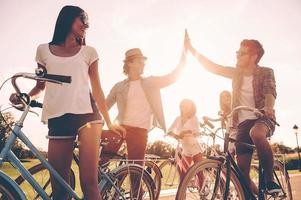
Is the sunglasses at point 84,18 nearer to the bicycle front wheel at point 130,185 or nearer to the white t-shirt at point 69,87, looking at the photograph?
the white t-shirt at point 69,87

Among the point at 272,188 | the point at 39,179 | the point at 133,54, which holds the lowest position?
the point at 272,188

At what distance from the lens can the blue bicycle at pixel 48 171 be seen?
2.48 m

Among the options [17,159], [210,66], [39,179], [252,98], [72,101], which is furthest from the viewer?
[210,66]

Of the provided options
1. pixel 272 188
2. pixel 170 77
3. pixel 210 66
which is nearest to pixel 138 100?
pixel 170 77

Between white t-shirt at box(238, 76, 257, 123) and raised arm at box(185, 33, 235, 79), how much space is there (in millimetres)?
281

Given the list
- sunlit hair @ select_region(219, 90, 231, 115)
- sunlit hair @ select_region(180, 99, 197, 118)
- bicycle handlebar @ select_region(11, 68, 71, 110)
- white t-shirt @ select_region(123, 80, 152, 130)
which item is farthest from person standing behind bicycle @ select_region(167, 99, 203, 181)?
bicycle handlebar @ select_region(11, 68, 71, 110)

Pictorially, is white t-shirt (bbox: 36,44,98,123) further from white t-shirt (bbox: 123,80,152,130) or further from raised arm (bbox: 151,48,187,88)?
raised arm (bbox: 151,48,187,88)

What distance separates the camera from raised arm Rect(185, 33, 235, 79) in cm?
527

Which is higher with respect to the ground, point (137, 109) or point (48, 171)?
point (137, 109)

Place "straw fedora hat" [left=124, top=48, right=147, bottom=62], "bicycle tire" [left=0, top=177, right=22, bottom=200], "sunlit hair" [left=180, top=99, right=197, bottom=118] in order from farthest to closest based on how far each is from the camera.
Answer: "sunlit hair" [left=180, top=99, right=197, bottom=118] → "straw fedora hat" [left=124, top=48, right=147, bottom=62] → "bicycle tire" [left=0, top=177, right=22, bottom=200]

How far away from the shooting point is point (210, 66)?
5418mm

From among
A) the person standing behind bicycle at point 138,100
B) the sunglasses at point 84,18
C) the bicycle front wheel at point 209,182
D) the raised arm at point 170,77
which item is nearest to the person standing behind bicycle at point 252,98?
the bicycle front wheel at point 209,182

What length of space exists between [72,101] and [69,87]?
5.0 inches

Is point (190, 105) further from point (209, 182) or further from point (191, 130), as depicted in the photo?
point (209, 182)
